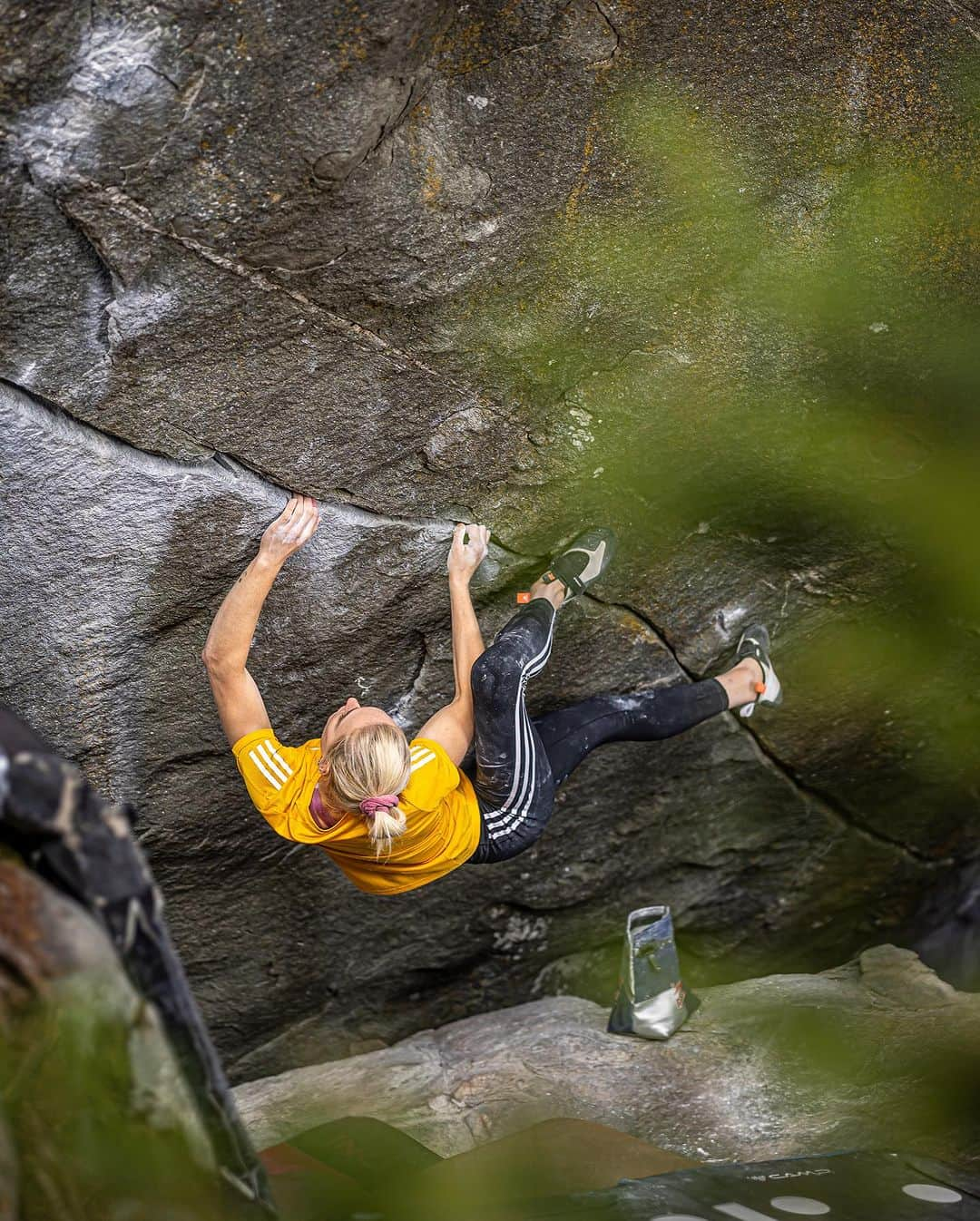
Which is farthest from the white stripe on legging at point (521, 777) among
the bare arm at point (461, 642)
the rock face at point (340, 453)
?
the rock face at point (340, 453)

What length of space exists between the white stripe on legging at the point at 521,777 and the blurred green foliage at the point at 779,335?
0.63 metres

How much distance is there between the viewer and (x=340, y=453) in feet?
10.0

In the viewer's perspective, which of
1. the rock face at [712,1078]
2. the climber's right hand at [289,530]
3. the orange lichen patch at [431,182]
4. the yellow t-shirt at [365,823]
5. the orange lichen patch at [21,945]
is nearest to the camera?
the orange lichen patch at [21,945]

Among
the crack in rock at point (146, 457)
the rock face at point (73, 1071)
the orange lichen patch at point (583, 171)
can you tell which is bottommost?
the rock face at point (73, 1071)

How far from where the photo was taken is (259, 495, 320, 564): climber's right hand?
10.00 feet

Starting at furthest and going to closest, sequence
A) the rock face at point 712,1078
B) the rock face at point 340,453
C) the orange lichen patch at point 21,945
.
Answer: the rock face at point 712,1078, the rock face at point 340,453, the orange lichen patch at point 21,945

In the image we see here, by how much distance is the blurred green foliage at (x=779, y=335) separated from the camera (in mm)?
2830

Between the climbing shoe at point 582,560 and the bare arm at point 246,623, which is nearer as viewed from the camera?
the bare arm at point 246,623

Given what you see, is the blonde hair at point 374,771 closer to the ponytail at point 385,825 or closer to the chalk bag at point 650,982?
the ponytail at point 385,825

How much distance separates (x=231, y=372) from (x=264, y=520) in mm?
428

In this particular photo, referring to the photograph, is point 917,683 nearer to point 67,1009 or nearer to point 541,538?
point 541,538

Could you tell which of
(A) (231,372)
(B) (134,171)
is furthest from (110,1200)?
(B) (134,171)

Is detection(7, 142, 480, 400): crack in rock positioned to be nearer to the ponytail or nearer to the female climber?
the female climber

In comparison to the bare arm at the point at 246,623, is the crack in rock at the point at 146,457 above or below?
above
